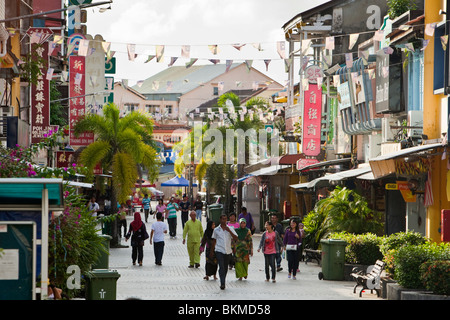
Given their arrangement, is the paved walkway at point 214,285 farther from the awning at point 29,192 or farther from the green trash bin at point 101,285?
Answer: the awning at point 29,192

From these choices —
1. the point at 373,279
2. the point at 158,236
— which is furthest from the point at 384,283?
the point at 158,236

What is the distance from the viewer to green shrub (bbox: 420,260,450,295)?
1527cm

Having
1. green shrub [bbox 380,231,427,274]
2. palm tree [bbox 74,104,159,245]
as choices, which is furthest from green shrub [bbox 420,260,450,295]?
palm tree [bbox 74,104,159,245]

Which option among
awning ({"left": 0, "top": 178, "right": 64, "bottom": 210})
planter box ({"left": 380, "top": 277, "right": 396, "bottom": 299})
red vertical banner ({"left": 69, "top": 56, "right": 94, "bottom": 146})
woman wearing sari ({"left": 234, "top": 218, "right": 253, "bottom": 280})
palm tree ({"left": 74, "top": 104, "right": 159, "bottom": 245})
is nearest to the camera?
awning ({"left": 0, "top": 178, "right": 64, "bottom": 210})

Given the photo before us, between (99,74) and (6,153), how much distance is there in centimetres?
3062

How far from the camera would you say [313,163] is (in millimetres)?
36031

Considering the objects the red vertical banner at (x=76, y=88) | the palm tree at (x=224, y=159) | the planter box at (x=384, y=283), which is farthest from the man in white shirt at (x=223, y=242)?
the palm tree at (x=224, y=159)

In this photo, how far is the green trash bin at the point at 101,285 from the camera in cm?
1478

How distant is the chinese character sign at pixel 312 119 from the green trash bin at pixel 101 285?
70.2 feet

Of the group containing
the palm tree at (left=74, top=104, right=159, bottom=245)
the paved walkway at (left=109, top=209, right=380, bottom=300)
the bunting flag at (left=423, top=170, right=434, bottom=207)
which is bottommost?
the paved walkway at (left=109, top=209, right=380, bottom=300)

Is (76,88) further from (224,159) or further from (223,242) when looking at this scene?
(223,242)

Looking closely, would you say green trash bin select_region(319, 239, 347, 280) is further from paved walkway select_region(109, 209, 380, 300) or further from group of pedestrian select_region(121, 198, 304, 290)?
group of pedestrian select_region(121, 198, 304, 290)

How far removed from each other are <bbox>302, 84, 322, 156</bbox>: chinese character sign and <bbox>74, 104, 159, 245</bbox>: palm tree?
A: 6.12m
